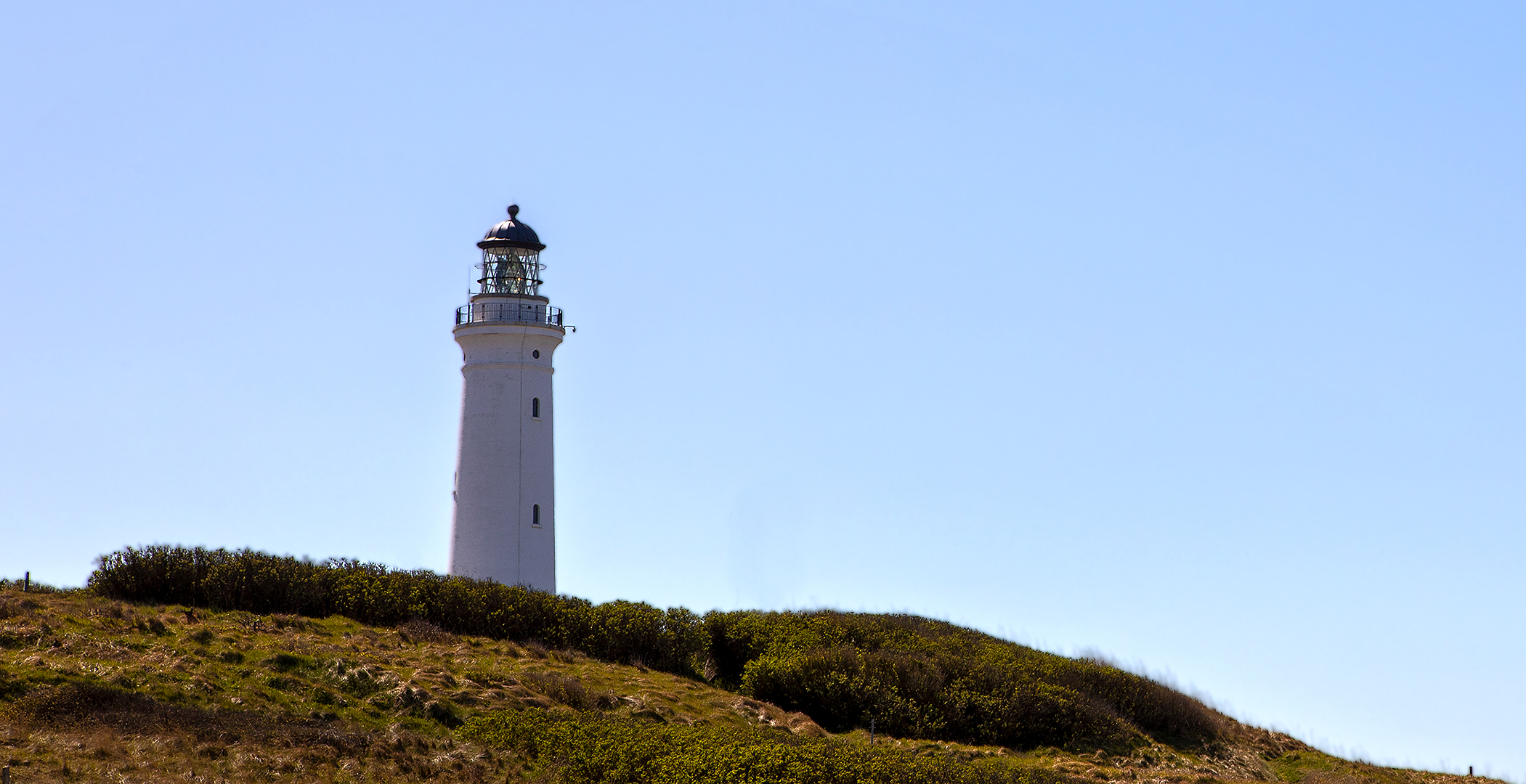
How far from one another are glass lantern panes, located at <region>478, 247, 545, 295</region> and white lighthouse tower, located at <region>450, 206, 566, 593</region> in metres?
0.04

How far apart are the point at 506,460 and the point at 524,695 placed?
13856 millimetres

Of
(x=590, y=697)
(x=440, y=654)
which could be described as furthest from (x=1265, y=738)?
(x=440, y=654)

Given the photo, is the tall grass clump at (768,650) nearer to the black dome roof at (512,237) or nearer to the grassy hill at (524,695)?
the grassy hill at (524,695)

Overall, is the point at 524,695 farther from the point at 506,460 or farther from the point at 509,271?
the point at 509,271

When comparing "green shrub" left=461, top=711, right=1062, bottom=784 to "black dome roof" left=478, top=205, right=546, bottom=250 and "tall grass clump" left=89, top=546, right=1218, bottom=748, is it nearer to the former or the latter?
"tall grass clump" left=89, top=546, right=1218, bottom=748

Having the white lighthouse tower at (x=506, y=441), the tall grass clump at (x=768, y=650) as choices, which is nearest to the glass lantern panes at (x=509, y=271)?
the white lighthouse tower at (x=506, y=441)

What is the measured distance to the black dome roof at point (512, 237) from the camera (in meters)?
39.6

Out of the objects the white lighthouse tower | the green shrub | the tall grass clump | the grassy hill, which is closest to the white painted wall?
the white lighthouse tower

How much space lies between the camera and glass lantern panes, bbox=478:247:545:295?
39.3m

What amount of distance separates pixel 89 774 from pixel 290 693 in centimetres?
435

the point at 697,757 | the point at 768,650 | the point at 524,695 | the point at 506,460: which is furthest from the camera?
the point at 506,460

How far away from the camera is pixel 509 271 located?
39.4 metres

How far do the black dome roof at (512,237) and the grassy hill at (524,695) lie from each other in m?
11.9

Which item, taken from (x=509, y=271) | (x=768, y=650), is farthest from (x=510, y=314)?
(x=768, y=650)
